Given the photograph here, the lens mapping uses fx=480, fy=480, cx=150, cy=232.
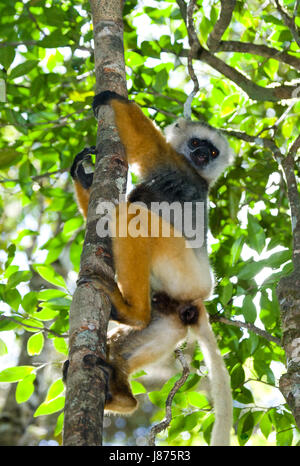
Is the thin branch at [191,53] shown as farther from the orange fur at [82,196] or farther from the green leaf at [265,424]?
the green leaf at [265,424]

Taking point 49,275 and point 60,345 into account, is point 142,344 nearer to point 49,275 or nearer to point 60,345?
point 60,345

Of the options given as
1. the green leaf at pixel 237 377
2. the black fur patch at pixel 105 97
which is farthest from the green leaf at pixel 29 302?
the green leaf at pixel 237 377

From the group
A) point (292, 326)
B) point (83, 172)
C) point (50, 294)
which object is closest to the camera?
point (292, 326)

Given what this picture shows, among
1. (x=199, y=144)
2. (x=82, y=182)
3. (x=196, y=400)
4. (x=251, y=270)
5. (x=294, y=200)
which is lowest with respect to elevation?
(x=196, y=400)

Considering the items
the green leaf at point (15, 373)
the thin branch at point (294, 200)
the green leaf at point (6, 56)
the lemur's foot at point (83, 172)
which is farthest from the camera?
the green leaf at point (6, 56)

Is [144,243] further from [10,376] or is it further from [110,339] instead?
[10,376]

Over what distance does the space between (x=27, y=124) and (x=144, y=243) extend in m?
2.75

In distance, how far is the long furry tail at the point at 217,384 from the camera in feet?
11.0

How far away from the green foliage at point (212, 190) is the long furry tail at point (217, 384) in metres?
0.31

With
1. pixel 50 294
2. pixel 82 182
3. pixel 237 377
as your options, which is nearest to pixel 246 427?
pixel 237 377

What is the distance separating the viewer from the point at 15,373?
406cm

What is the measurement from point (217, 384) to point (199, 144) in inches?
114

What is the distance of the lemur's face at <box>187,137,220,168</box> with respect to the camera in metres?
5.55

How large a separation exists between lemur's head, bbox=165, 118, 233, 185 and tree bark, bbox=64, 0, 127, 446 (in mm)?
1683
